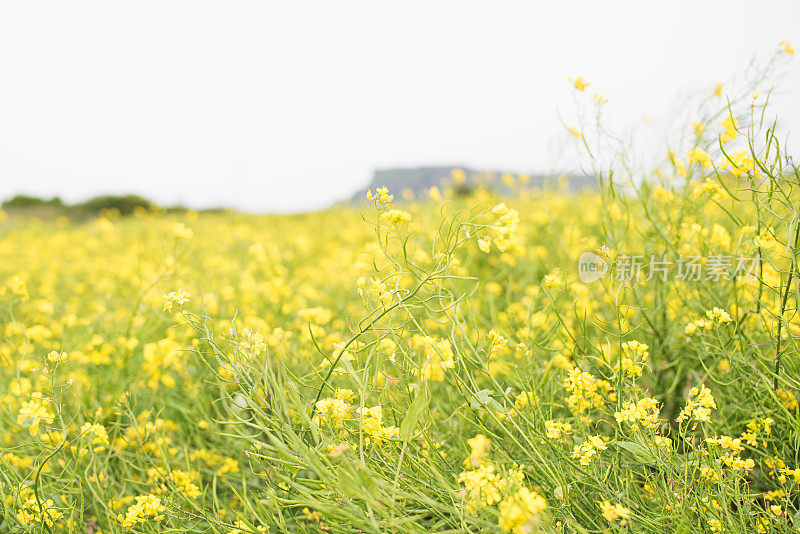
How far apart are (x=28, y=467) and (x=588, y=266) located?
2144 mm

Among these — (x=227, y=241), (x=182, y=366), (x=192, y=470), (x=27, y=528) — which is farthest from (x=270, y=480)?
(x=227, y=241)

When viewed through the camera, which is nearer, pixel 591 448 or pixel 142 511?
pixel 591 448

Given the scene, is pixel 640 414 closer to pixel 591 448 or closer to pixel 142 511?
pixel 591 448

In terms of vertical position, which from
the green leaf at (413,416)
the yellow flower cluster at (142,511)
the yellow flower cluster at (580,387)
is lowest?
the yellow flower cluster at (142,511)

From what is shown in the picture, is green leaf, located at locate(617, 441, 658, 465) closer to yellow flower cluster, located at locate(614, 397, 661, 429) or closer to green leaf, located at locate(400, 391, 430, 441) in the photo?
yellow flower cluster, located at locate(614, 397, 661, 429)

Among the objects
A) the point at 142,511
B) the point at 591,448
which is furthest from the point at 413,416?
the point at 142,511

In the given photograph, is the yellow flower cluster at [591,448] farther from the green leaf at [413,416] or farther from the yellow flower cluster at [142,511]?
the yellow flower cluster at [142,511]

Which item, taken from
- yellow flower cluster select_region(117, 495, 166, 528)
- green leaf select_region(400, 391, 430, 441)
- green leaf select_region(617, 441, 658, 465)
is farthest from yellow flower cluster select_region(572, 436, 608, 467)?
yellow flower cluster select_region(117, 495, 166, 528)

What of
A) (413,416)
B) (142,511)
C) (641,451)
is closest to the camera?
(413,416)

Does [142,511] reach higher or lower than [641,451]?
lower

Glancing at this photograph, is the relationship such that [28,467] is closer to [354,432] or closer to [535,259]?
[354,432]

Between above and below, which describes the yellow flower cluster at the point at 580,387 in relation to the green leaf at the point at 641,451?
above

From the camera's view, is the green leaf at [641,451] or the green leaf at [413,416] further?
the green leaf at [641,451]

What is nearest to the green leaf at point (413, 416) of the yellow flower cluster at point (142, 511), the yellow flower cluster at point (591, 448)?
the yellow flower cluster at point (591, 448)
